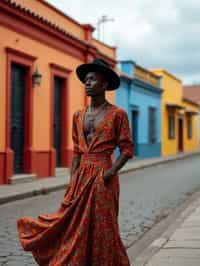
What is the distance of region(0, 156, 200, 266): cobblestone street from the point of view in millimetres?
5584

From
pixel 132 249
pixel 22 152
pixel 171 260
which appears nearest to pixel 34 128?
pixel 22 152

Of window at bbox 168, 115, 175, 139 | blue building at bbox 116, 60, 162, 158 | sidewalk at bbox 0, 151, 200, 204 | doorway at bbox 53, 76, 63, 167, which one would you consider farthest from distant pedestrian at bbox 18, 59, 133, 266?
window at bbox 168, 115, 175, 139

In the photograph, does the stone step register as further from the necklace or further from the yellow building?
the yellow building

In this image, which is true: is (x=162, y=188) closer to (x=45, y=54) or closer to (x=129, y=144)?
(x=45, y=54)

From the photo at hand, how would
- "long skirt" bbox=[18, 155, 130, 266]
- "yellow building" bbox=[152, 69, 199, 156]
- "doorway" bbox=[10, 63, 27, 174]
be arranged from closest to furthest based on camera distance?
"long skirt" bbox=[18, 155, 130, 266] < "doorway" bbox=[10, 63, 27, 174] < "yellow building" bbox=[152, 69, 199, 156]

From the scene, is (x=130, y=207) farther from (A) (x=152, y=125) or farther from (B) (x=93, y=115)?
(A) (x=152, y=125)

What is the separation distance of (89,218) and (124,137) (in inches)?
24.2

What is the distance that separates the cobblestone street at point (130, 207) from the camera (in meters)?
5.58

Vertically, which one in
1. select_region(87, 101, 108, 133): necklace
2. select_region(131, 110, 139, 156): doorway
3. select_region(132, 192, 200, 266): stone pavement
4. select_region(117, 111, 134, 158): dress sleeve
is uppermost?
select_region(131, 110, 139, 156): doorway

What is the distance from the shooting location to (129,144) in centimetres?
351

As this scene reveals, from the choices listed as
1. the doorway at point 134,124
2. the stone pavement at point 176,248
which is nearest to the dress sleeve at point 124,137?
the stone pavement at point 176,248

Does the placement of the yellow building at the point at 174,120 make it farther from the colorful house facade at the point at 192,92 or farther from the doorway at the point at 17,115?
the colorful house facade at the point at 192,92

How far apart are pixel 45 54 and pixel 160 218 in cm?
752

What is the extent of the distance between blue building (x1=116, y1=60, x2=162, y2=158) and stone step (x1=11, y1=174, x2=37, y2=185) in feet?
31.1
